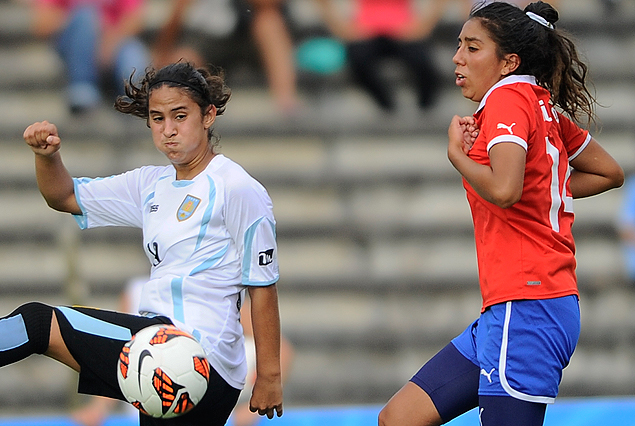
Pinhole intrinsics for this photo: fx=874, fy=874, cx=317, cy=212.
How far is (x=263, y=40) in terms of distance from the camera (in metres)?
5.71

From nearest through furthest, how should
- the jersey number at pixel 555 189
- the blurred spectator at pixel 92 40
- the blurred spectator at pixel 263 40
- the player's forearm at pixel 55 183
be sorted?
the jersey number at pixel 555 189
the player's forearm at pixel 55 183
the blurred spectator at pixel 92 40
the blurred spectator at pixel 263 40

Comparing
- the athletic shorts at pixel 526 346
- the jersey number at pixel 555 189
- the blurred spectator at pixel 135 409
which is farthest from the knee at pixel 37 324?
the blurred spectator at pixel 135 409

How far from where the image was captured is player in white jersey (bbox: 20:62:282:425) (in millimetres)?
2633

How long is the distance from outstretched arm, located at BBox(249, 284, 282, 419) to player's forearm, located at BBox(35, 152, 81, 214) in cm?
75

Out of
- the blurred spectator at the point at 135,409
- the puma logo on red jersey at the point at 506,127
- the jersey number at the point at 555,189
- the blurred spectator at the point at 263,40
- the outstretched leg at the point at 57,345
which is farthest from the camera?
the blurred spectator at the point at 263,40

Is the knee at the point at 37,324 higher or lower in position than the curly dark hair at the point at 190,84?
lower

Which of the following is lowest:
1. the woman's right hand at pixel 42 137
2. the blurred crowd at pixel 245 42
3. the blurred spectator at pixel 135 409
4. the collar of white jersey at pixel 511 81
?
the blurred spectator at pixel 135 409

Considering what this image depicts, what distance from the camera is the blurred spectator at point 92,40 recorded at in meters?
5.58

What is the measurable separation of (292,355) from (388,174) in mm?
1318

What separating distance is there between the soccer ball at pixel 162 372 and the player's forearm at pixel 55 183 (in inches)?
27.1

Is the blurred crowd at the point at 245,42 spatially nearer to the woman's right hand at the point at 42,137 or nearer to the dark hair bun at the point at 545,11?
the woman's right hand at the point at 42,137

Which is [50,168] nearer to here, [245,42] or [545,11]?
[545,11]

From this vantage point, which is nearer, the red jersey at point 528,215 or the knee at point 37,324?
the red jersey at point 528,215

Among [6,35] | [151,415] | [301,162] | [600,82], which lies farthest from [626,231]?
[6,35]
